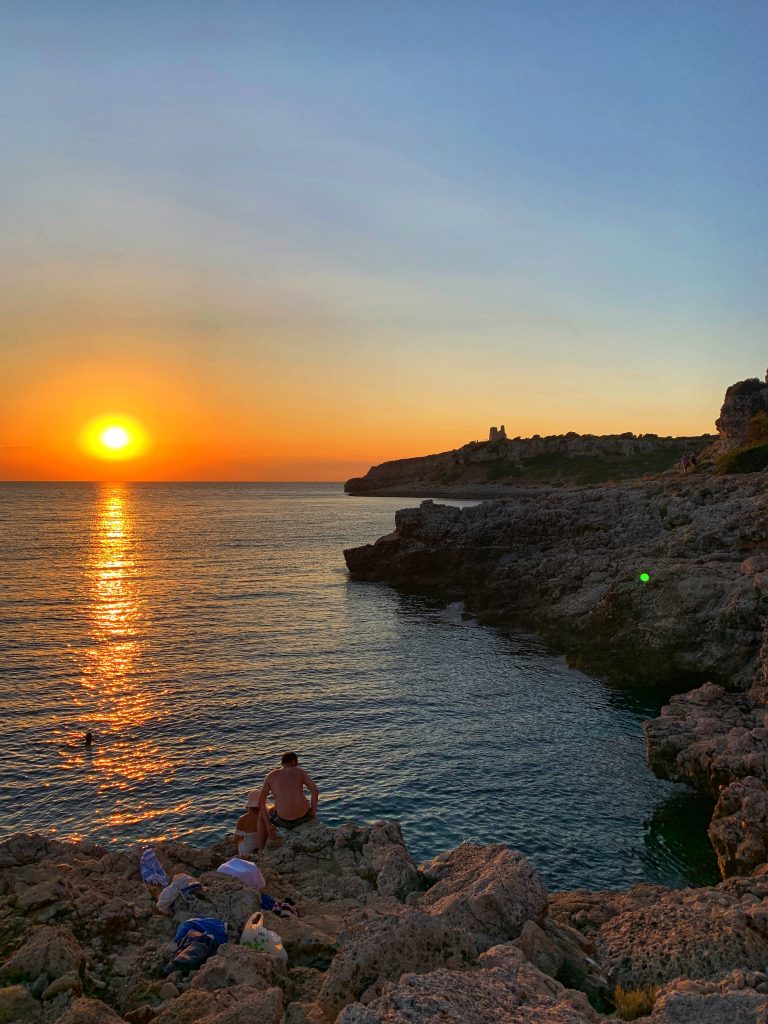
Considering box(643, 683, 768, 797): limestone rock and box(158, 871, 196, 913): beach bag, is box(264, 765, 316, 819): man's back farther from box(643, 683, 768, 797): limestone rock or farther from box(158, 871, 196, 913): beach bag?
box(643, 683, 768, 797): limestone rock

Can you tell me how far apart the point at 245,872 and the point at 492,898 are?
5.33 meters

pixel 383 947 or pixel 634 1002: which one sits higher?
pixel 383 947

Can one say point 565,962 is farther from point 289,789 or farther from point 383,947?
point 289,789

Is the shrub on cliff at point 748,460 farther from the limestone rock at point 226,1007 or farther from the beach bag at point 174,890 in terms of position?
the limestone rock at point 226,1007

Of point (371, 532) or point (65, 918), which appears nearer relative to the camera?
point (65, 918)

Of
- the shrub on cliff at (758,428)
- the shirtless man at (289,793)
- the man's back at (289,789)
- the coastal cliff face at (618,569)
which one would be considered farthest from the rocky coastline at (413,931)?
the shrub on cliff at (758,428)

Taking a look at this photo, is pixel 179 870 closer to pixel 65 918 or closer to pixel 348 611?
pixel 65 918

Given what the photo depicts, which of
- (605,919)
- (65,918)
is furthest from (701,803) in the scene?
(65,918)

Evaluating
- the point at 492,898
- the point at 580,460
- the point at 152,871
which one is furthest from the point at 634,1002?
the point at 580,460

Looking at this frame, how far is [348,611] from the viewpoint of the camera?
5088 centimetres

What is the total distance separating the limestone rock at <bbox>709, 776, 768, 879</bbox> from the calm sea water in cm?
147

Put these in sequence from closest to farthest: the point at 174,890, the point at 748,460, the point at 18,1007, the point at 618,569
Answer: the point at 18,1007
the point at 174,890
the point at 618,569
the point at 748,460

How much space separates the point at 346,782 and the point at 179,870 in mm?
8858

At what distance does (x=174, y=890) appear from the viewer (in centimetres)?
1217
